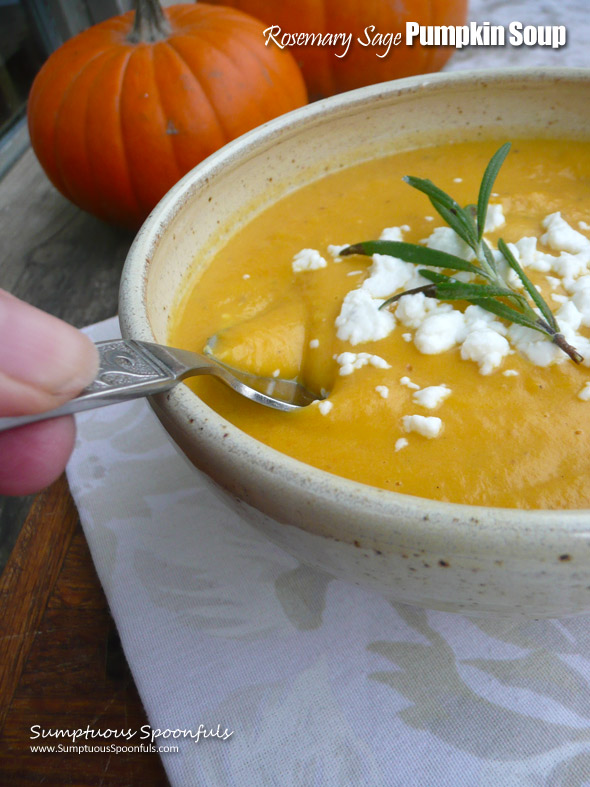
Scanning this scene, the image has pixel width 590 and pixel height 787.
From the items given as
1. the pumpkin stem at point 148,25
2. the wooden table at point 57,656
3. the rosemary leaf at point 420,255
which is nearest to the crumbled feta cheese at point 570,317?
the rosemary leaf at point 420,255

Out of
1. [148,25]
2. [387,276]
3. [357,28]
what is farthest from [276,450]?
[357,28]

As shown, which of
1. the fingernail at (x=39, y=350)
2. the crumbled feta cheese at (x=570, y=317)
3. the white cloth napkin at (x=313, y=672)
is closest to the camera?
the fingernail at (x=39, y=350)

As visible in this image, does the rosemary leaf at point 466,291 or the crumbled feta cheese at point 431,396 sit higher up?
the rosemary leaf at point 466,291

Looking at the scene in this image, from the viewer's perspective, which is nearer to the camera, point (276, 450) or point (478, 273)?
point (276, 450)

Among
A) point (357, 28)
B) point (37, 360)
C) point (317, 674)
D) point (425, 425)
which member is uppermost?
point (37, 360)

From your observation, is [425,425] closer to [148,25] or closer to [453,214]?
[453,214]

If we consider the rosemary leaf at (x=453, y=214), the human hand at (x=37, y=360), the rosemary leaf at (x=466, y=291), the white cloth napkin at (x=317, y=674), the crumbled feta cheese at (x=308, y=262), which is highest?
the human hand at (x=37, y=360)

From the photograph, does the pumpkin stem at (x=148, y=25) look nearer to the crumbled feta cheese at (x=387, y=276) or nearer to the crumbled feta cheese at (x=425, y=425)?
the crumbled feta cheese at (x=387, y=276)
